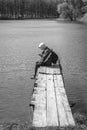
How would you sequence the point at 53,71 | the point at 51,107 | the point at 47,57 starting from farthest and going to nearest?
the point at 47,57, the point at 53,71, the point at 51,107

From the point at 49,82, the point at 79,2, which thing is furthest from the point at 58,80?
the point at 79,2

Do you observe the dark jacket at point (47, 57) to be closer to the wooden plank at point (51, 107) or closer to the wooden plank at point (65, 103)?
the wooden plank at point (65, 103)

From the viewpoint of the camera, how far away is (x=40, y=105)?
7645 millimetres

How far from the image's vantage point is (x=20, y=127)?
21.4 ft

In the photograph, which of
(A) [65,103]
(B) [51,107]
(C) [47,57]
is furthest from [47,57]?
(B) [51,107]

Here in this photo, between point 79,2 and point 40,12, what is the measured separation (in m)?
76.0

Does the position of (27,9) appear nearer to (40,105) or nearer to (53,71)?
(53,71)

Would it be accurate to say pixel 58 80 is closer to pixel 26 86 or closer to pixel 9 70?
pixel 26 86

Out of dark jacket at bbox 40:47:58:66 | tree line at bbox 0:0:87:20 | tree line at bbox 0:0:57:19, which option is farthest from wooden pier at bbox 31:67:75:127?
tree line at bbox 0:0:57:19

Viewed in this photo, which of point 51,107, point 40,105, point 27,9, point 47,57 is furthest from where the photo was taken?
point 27,9

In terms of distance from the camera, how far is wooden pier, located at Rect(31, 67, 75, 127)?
6426mm

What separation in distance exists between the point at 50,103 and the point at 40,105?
346 millimetres

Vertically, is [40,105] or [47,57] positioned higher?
[47,57]

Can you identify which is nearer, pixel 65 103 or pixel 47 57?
pixel 65 103
